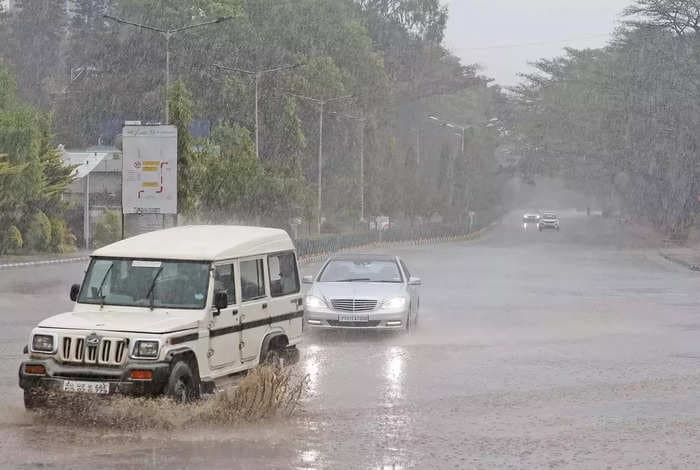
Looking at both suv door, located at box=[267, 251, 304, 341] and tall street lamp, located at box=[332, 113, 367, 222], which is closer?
suv door, located at box=[267, 251, 304, 341]

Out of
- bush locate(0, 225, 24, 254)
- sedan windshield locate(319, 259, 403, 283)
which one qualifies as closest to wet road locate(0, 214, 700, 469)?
sedan windshield locate(319, 259, 403, 283)

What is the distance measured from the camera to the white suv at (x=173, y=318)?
37.1 ft

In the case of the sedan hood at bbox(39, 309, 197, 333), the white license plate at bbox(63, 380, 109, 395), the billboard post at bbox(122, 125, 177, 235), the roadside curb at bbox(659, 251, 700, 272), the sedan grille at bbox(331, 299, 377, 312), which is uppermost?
the billboard post at bbox(122, 125, 177, 235)

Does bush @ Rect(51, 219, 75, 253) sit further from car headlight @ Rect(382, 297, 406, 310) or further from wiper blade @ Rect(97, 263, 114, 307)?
wiper blade @ Rect(97, 263, 114, 307)

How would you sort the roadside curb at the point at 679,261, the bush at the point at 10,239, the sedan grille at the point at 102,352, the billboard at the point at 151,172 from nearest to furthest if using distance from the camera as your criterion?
the sedan grille at the point at 102,352 < the billboard at the point at 151,172 < the roadside curb at the point at 679,261 < the bush at the point at 10,239

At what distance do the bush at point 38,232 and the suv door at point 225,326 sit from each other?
1518 inches

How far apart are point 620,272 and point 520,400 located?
2996 cm

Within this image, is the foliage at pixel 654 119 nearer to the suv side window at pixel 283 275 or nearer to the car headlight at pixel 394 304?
the car headlight at pixel 394 304

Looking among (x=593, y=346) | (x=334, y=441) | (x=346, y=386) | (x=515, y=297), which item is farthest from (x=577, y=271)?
(x=334, y=441)

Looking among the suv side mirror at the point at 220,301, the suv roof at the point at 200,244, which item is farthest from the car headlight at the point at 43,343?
the suv side mirror at the point at 220,301

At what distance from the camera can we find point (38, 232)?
49.9 metres

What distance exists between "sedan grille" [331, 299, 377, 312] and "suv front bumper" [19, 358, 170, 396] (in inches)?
345

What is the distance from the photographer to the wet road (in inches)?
406

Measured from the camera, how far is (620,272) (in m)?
42.7
